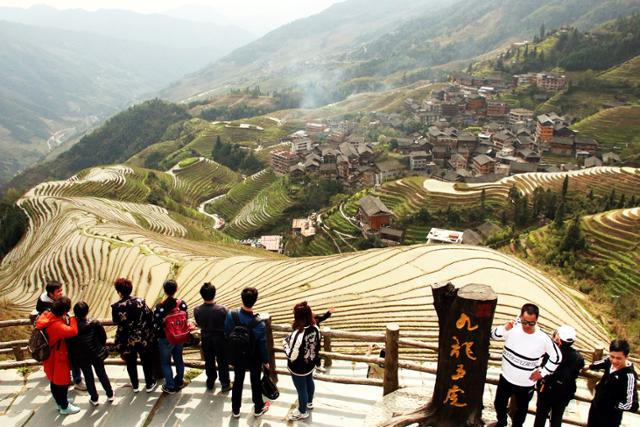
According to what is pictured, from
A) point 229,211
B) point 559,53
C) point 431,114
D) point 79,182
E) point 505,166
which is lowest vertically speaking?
point 229,211

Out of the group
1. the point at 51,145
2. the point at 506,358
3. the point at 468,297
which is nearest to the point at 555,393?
the point at 506,358

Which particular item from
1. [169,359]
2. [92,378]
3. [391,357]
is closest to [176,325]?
[169,359]

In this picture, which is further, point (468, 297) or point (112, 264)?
point (112, 264)

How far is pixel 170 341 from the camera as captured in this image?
5.45 m

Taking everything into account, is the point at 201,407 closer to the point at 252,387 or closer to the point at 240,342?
the point at 252,387

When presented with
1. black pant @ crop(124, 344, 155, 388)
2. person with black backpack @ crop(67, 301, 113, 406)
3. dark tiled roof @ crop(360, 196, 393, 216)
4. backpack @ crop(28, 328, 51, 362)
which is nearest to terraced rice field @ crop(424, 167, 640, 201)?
dark tiled roof @ crop(360, 196, 393, 216)

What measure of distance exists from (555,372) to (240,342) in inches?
125

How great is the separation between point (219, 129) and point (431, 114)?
136ft

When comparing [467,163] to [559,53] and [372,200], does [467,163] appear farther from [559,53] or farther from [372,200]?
[559,53]

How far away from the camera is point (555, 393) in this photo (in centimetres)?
432

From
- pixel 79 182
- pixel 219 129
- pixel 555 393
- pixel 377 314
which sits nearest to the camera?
pixel 555 393

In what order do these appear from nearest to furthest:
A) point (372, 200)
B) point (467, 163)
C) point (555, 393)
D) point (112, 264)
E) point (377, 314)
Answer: point (555, 393), point (377, 314), point (112, 264), point (372, 200), point (467, 163)

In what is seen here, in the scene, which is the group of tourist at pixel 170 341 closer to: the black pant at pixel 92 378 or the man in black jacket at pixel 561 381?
the black pant at pixel 92 378

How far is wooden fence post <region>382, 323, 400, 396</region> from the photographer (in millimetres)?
5012
